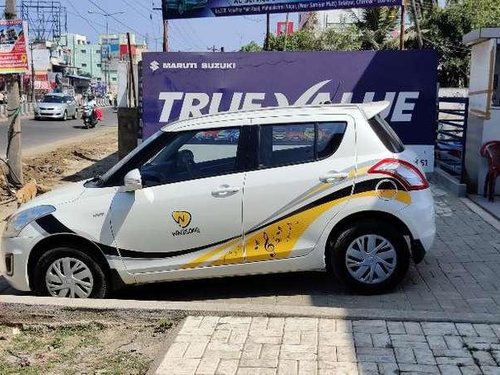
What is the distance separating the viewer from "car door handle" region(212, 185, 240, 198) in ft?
17.7

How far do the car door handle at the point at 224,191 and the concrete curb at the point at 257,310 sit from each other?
0.96 meters

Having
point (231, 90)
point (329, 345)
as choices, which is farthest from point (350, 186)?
point (231, 90)

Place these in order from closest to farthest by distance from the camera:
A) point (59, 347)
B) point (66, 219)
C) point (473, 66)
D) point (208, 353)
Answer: point (208, 353)
point (59, 347)
point (66, 219)
point (473, 66)

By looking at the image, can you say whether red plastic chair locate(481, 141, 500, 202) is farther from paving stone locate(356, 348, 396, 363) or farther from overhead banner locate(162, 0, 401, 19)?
paving stone locate(356, 348, 396, 363)

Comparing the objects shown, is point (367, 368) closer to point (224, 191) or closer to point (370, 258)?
point (370, 258)

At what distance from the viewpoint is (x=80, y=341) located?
4656 mm

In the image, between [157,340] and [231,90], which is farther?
[231,90]

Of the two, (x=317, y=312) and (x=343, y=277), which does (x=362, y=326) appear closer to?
(x=317, y=312)

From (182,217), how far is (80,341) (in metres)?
1.34

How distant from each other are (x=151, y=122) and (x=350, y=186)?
21.1 feet

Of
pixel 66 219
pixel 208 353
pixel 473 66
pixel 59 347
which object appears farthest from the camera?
pixel 473 66

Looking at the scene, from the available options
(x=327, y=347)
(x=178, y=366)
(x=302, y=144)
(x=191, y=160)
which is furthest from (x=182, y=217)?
(x=327, y=347)

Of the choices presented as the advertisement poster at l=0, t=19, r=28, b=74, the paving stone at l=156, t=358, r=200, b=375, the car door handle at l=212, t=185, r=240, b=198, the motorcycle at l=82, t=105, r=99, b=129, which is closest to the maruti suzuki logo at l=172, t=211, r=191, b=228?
the car door handle at l=212, t=185, r=240, b=198

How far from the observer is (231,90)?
11.1m
